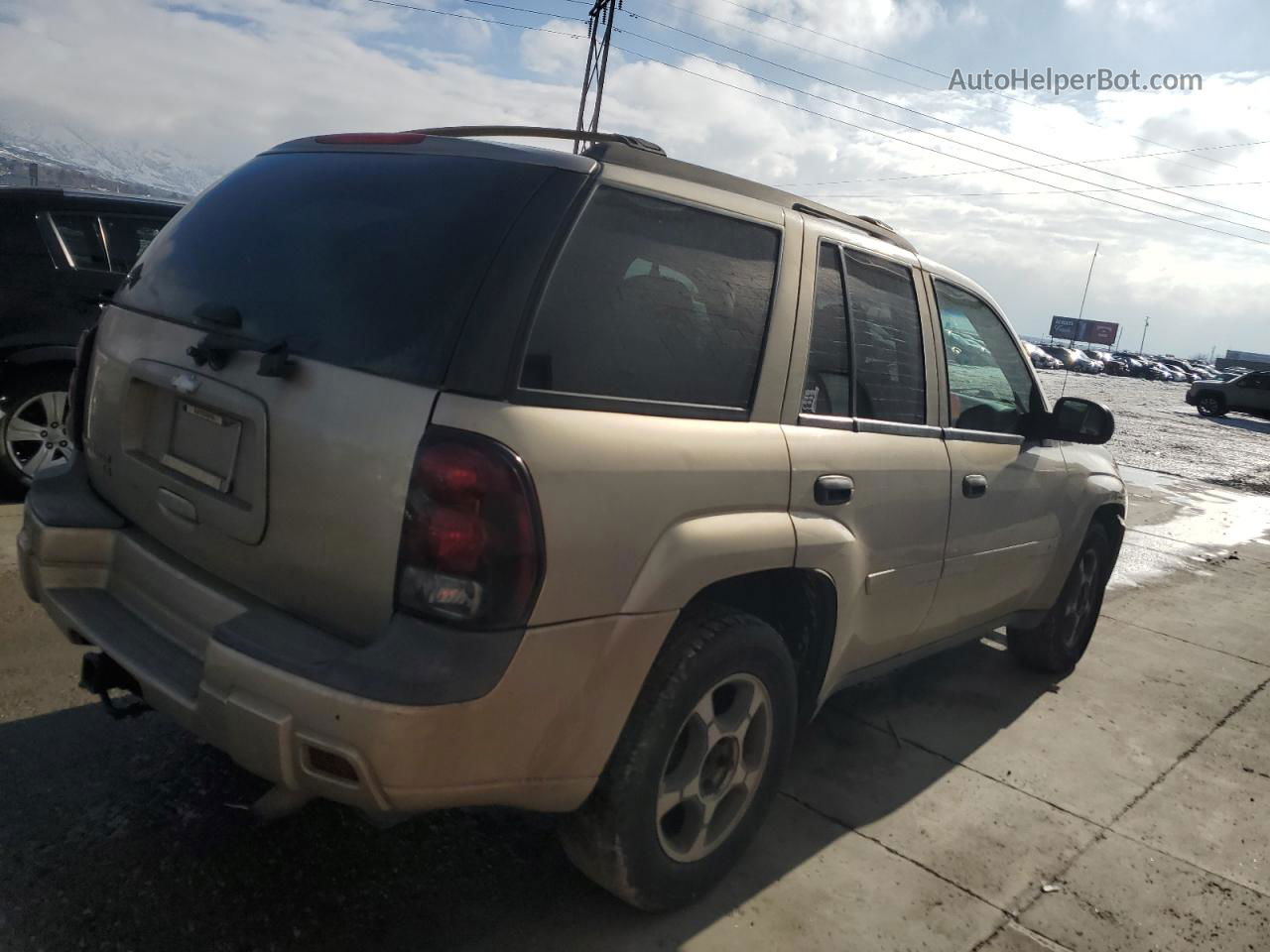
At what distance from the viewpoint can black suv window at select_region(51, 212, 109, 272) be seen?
18.7ft

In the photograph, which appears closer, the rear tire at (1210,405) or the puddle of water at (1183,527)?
the puddle of water at (1183,527)

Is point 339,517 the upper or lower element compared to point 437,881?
upper

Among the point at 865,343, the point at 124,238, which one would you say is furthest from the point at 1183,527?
the point at 124,238

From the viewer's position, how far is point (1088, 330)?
11381 cm

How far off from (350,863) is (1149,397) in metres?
42.4

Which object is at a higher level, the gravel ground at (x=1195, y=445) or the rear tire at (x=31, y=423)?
the rear tire at (x=31, y=423)

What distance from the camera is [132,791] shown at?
114 inches

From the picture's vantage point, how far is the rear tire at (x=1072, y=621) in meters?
4.72

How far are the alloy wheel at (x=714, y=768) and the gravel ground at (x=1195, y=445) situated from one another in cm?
736

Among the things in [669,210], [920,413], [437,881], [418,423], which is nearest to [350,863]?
[437,881]

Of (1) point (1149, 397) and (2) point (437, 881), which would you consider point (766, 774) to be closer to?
(2) point (437, 881)

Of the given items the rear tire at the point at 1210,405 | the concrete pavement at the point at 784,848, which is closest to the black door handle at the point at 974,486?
the concrete pavement at the point at 784,848

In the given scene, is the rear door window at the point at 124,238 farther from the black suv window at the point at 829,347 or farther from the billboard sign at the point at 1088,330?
the billboard sign at the point at 1088,330

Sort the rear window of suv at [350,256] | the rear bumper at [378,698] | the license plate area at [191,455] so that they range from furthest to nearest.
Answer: the license plate area at [191,455]
the rear window of suv at [350,256]
the rear bumper at [378,698]
